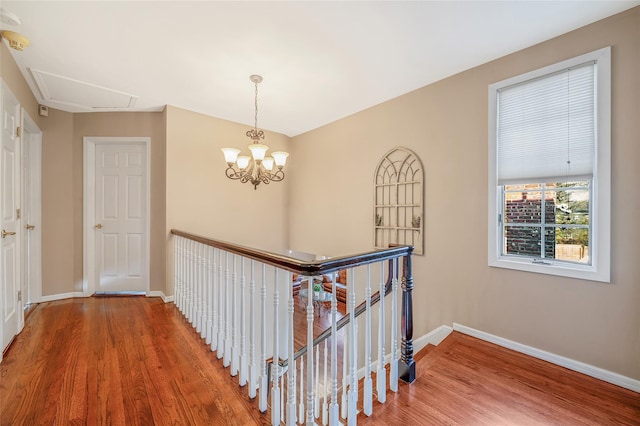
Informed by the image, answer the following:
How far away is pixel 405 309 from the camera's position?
5.98ft

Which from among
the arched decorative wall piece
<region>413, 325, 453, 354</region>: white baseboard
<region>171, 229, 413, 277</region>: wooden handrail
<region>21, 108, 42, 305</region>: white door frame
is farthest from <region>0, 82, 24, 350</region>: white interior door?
<region>413, 325, 453, 354</region>: white baseboard

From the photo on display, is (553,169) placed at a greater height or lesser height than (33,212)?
greater

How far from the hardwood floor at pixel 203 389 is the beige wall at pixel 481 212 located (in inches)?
10.6

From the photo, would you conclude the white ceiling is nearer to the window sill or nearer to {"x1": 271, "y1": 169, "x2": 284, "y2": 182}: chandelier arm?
{"x1": 271, "y1": 169, "x2": 284, "y2": 182}: chandelier arm

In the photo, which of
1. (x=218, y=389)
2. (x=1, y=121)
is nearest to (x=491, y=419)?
(x=218, y=389)

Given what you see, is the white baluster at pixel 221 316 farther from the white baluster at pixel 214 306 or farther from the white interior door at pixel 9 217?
the white interior door at pixel 9 217

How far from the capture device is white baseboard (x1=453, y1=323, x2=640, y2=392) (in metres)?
1.74

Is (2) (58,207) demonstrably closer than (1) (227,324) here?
No

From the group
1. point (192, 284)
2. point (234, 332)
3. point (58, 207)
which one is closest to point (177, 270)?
point (192, 284)

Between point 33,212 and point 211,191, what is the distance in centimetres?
196

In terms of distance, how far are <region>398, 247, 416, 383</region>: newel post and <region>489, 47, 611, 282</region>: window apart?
101cm

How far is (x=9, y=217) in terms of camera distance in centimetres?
225

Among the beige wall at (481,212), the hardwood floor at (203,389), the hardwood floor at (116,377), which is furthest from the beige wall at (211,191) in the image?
the hardwood floor at (203,389)

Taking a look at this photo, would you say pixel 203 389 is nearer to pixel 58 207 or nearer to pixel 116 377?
pixel 116 377
